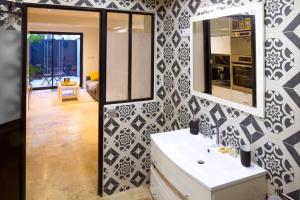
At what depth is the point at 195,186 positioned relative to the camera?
1.52m

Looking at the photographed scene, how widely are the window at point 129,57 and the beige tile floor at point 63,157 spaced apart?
1.16m

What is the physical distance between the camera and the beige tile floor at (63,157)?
284 cm

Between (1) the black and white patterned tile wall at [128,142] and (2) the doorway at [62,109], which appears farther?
(2) the doorway at [62,109]

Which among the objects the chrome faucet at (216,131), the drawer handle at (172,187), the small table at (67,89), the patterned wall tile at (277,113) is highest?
the small table at (67,89)

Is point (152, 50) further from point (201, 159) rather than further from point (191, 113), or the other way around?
point (201, 159)

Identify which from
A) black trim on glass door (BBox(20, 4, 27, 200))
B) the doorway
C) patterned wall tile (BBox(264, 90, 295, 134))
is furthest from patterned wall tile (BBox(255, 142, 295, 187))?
black trim on glass door (BBox(20, 4, 27, 200))

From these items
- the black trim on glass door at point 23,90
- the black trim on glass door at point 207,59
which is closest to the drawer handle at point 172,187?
the black trim on glass door at point 207,59

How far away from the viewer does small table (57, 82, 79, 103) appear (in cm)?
794

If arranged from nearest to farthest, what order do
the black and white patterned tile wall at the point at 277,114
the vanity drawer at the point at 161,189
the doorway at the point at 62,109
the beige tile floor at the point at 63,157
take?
the black and white patterned tile wall at the point at 277,114, the vanity drawer at the point at 161,189, the beige tile floor at the point at 63,157, the doorway at the point at 62,109

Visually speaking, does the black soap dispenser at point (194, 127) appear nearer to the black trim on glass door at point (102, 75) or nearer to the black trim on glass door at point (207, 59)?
the black trim on glass door at point (207, 59)

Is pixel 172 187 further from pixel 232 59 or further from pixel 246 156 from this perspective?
pixel 232 59

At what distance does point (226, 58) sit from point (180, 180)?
1012 mm

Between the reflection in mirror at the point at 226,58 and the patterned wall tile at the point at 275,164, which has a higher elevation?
the reflection in mirror at the point at 226,58

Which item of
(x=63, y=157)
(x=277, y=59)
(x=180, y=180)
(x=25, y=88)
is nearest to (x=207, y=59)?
(x=277, y=59)
